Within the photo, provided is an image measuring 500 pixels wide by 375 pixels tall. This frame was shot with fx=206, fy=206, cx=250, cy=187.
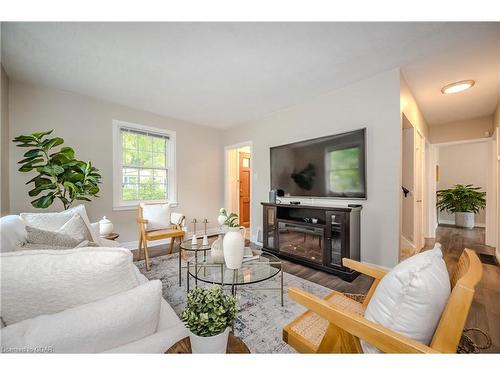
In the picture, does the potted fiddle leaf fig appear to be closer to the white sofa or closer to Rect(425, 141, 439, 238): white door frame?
Rect(425, 141, 439, 238): white door frame

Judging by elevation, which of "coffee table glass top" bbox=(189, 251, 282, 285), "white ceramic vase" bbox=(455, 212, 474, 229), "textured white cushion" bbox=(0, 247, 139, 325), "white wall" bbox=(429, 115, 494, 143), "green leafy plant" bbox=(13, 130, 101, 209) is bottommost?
"white ceramic vase" bbox=(455, 212, 474, 229)

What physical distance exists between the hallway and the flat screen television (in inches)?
55.8

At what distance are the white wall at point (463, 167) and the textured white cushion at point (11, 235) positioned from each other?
802cm

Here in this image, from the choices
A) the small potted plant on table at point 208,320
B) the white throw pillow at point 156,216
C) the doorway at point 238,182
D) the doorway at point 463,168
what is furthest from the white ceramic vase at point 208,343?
the doorway at point 463,168

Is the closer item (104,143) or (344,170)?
(344,170)

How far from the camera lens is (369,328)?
77cm

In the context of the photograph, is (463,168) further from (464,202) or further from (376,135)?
(376,135)

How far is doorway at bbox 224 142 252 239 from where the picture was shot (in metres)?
4.88

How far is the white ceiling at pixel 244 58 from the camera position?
1.82 metres

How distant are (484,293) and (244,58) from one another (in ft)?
11.5

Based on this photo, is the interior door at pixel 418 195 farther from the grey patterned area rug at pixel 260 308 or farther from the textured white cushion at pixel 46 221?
the textured white cushion at pixel 46 221

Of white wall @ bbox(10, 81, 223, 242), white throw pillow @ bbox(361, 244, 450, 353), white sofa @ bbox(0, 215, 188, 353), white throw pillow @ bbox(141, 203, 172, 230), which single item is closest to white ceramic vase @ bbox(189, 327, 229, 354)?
white sofa @ bbox(0, 215, 188, 353)

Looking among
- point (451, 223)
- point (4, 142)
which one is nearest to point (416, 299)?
point (4, 142)
